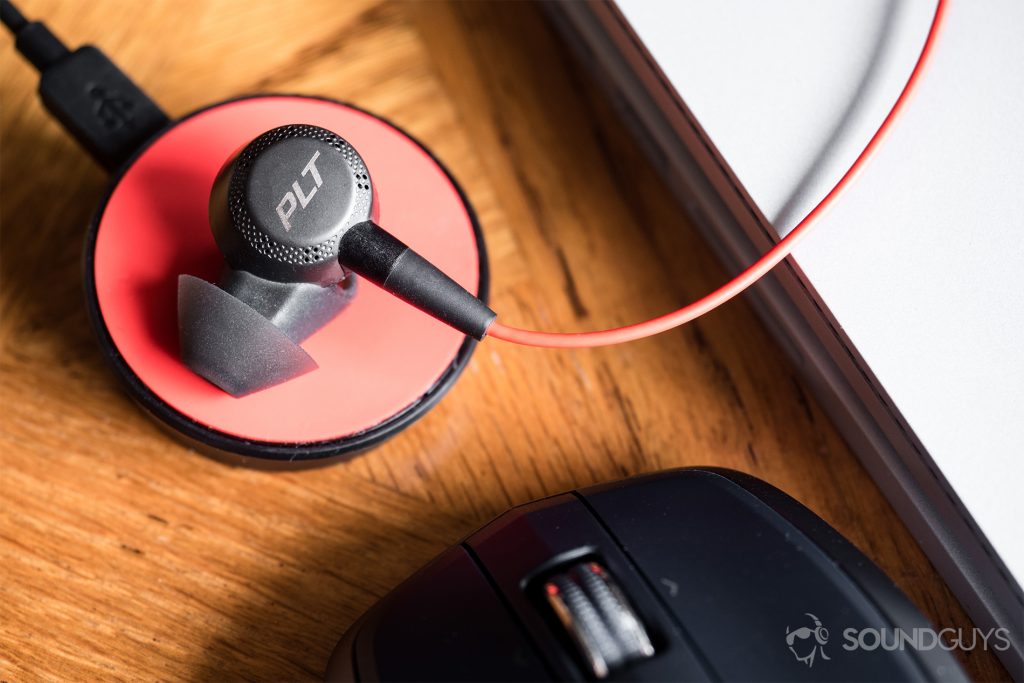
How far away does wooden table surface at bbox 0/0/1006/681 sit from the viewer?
0.52 metres

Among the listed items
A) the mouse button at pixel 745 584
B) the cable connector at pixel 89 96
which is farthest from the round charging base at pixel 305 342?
the mouse button at pixel 745 584

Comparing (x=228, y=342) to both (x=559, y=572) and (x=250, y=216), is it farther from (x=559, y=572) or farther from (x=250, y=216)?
(x=559, y=572)

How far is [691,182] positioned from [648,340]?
10cm

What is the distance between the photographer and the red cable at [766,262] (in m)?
0.47

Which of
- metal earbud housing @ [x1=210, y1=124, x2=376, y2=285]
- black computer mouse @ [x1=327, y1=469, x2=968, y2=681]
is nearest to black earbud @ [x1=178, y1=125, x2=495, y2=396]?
metal earbud housing @ [x1=210, y1=124, x2=376, y2=285]

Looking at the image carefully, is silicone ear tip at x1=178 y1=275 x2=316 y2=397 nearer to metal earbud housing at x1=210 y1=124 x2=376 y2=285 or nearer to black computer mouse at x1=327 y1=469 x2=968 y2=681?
metal earbud housing at x1=210 y1=124 x2=376 y2=285

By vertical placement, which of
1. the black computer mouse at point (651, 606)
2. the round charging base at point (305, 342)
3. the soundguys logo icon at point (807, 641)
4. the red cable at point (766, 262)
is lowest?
the soundguys logo icon at point (807, 641)

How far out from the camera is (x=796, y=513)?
450mm

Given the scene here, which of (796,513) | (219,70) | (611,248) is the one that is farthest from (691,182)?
(219,70)

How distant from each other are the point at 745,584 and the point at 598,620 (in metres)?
0.07

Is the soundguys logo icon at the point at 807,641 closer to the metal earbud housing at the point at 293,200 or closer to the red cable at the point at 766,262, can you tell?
the red cable at the point at 766,262

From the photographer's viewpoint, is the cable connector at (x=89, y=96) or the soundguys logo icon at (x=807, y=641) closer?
the soundguys logo icon at (x=807, y=641)

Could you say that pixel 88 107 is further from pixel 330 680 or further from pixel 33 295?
pixel 330 680

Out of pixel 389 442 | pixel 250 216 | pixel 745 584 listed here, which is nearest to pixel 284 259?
pixel 250 216
